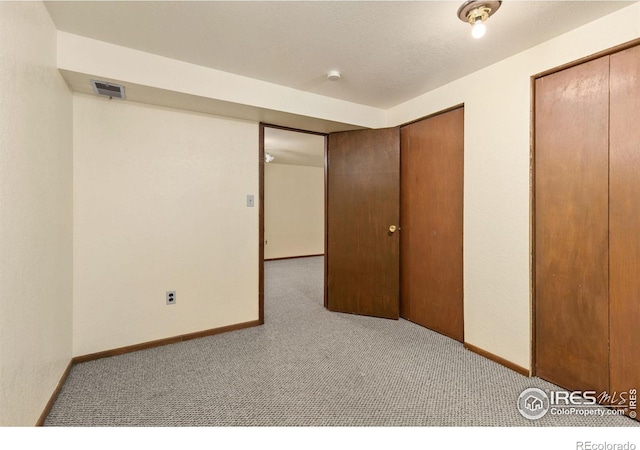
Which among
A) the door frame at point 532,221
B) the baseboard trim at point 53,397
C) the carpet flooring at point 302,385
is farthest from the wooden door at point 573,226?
the baseboard trim at point 53,397

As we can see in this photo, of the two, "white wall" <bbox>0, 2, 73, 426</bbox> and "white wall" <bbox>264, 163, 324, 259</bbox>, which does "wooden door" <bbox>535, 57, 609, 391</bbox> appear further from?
"white wall" <bbox>264, 163, 324, 259</bbox>

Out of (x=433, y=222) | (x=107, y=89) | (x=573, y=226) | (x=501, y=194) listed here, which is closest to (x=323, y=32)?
(x=107, y=89)

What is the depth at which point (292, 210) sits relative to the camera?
671 cm

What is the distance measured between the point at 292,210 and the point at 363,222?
378 centimetres

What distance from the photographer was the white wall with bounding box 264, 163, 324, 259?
6402mm

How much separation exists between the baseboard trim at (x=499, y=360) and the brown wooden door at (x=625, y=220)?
46 centimetres

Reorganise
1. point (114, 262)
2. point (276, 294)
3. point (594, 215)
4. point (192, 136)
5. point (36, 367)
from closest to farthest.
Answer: point (36, 367)
point (594, 215)
point (114, 262)
point (192, 136)
point (276, 294)

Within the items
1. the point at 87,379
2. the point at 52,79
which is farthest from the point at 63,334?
the point at 52,79

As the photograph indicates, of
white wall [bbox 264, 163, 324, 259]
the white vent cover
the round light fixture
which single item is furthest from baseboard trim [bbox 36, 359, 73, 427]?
white wall [bbox 264, 163, 324, 259]

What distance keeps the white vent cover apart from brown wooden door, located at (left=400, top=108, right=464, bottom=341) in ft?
8.11

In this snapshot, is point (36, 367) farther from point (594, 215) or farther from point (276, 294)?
point (594, 215)

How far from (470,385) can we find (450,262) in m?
1.01

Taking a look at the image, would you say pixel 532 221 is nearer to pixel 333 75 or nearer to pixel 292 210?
pixel 333 75

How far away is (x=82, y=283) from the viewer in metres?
2.12
